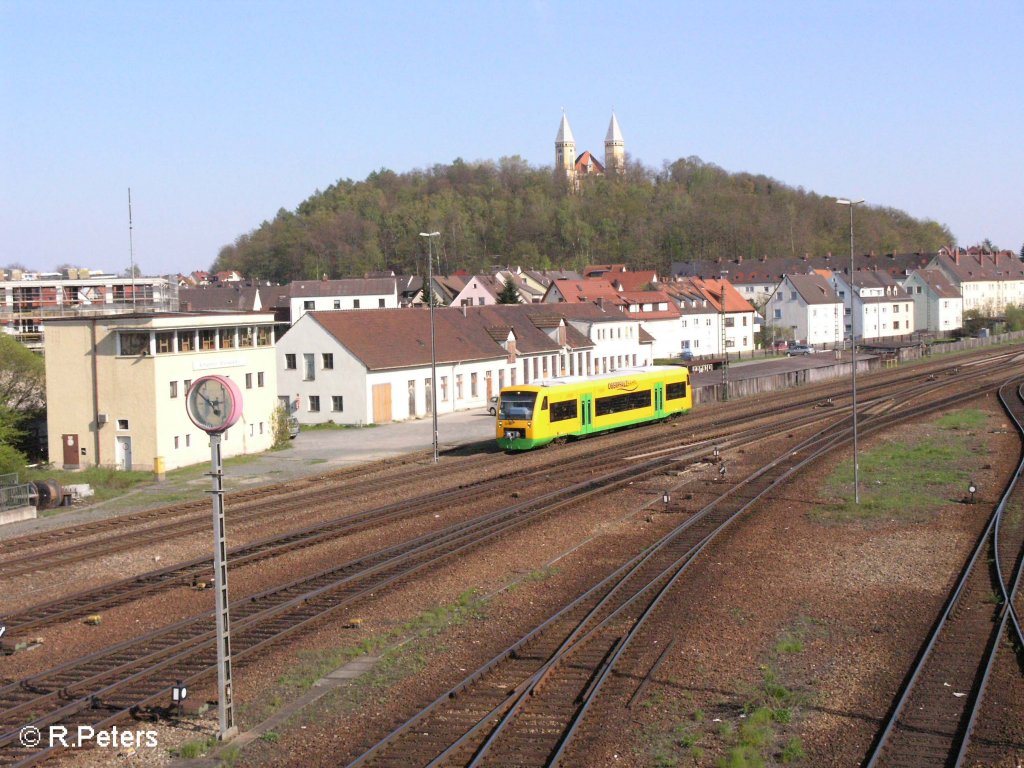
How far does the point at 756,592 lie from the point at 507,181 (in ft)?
458

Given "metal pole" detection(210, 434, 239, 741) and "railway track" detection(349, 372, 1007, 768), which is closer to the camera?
"railway track" detection(349, 372, 1007, 768)

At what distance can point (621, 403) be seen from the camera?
42906 mm

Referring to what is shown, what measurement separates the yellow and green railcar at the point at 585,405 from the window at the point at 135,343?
1228 cm

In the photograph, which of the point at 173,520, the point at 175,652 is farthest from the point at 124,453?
the point at 175,652

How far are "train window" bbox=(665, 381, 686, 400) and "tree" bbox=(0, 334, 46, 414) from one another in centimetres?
2591

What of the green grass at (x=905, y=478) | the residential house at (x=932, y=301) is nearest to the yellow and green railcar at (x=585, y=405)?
the green grass at (x=905, y=478)

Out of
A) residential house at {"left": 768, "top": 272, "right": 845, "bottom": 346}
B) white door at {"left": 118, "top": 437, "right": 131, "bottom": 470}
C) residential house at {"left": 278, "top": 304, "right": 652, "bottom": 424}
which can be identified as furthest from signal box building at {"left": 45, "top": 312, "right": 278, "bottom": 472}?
residential house at {"left": 768, "top": 272, "right": 845, "bottom": 346}

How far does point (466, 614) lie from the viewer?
16.9 meters

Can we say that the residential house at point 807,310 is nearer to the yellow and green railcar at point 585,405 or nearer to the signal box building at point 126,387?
the yellow and green railcar at point 585,405

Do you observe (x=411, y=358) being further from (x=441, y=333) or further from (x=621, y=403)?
(x=621, y=403)

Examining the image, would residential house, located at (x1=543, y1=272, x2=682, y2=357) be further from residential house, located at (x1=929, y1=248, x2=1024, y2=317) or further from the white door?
the white door

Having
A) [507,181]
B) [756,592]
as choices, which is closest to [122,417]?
[756,592]

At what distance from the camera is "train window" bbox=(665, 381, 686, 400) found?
1852 inches

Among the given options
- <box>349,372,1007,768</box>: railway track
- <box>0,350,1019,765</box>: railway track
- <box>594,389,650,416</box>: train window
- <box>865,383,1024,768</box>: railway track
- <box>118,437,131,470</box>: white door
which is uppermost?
<box>594,389,650,416</box>: train window
